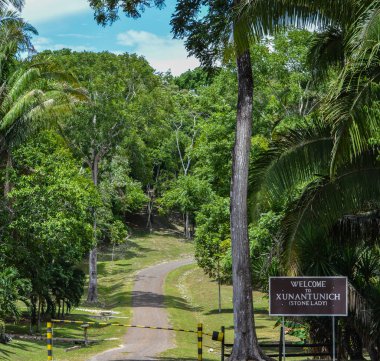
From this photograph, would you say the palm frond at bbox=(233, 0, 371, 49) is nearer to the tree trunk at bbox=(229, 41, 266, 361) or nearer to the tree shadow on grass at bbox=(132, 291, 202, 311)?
the tree trunk at bbox=(229, 41, 266, 361)

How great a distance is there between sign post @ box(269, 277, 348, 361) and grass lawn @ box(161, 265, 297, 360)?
8325mm

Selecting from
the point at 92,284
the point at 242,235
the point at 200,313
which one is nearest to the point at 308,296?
the point at 242,235

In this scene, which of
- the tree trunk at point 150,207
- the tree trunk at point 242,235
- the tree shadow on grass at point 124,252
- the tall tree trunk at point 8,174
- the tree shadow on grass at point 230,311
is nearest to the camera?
the tree trunk at point 242,235

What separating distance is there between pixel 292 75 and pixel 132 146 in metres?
22.2

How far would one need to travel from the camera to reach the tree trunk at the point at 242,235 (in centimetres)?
1519

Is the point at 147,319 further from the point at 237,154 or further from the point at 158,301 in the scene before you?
the point at 237,154

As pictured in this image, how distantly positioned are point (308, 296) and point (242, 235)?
2.74m

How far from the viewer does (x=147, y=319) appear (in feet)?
119

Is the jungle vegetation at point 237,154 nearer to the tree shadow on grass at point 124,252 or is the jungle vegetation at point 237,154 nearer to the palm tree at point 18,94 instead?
the palm tree at point 18,94

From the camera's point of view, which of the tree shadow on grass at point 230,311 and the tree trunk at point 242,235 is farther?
the tree shadow on grass at point 230,311

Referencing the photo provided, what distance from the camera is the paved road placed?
21891mm

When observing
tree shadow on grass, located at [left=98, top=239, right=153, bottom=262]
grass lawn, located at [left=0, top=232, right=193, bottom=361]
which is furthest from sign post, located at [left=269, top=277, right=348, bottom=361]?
tree shadow on grass, located at [left=98, top=239, right=153, bottom=262]

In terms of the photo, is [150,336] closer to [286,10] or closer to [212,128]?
[212,128]

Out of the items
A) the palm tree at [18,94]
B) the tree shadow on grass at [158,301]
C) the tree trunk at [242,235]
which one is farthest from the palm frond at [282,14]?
the tree shadow on grass at [158,301]
